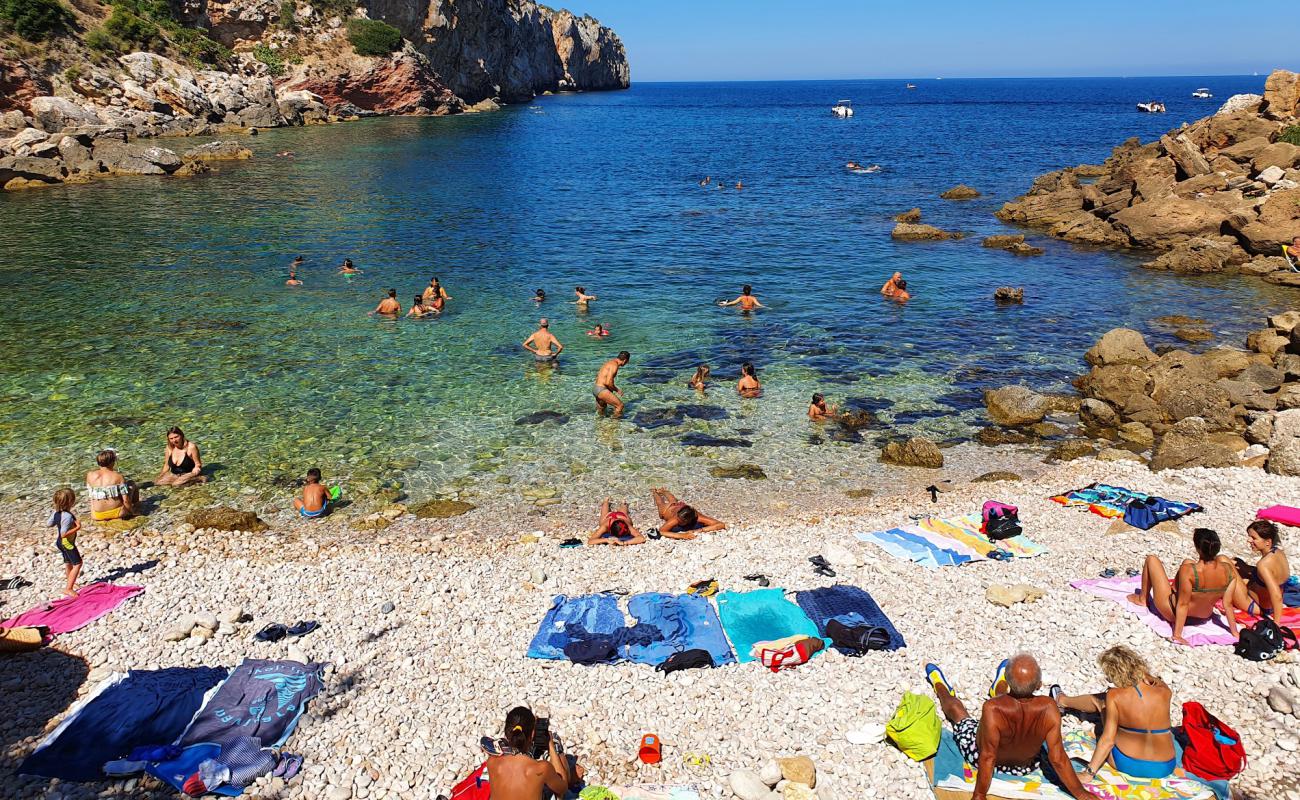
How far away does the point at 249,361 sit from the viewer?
22.1m

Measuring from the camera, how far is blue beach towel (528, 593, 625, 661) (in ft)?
33.8

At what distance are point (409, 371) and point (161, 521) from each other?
818 centimetres

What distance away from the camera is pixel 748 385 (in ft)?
67.5

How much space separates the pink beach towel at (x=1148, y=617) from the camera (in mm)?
10078

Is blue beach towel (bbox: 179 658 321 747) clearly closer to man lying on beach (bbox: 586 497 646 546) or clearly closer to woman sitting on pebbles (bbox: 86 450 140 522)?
man lying on beach (bbox: 586 497 646 546)

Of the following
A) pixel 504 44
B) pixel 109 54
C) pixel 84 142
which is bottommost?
pixel 84 142

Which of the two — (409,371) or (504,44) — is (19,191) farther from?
(504,44)

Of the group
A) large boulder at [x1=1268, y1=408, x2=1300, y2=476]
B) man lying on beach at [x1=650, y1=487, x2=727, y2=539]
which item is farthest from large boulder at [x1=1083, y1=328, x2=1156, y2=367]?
man lying on beach at [x1=650, y1=487, x2=727, y2=539]

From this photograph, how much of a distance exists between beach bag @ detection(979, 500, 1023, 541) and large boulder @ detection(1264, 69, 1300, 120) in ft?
150

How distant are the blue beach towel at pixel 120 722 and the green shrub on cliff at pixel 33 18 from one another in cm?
7453

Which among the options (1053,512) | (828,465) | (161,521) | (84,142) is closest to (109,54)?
(84,142)

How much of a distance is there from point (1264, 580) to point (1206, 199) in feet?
112

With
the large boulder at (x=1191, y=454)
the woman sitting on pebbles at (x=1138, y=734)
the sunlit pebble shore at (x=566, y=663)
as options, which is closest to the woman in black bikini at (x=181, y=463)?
the sunlit pebble shore at (x=566, y=663)

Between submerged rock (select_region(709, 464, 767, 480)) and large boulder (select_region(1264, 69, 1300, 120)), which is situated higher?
large boulder (select_region(1264, 69, 1300, 120))
